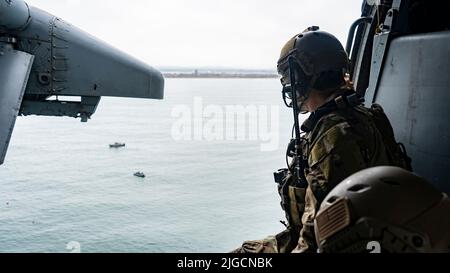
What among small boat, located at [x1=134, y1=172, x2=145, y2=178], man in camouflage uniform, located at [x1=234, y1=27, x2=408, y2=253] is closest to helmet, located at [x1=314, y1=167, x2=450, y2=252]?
man in camouflage uniform, located at [x1=234, y1=27, x2=408, y2=253]

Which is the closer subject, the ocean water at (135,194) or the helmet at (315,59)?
the helmet at (315,59)

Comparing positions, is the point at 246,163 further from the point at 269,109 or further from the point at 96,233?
the point at 269,109

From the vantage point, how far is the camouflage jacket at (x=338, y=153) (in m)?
1.76

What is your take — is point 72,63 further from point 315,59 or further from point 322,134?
point 322,134

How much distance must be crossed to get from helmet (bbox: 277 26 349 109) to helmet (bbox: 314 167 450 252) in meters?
0.97

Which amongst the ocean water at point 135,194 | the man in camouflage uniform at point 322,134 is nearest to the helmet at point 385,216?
the man in camouflage uniform at point 322,134

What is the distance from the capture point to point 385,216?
47.4 inches

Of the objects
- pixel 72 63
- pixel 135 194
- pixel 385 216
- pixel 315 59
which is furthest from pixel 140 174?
pixel 385 216

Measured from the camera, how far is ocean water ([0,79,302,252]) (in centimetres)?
2464

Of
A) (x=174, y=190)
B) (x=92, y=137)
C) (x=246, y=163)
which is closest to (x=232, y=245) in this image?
(x=174, y=190)

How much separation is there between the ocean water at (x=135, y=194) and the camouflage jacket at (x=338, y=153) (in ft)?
67.1

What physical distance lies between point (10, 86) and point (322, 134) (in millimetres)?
3724

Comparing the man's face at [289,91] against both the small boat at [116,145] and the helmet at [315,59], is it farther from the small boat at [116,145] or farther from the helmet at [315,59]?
the small boat at [116,145]

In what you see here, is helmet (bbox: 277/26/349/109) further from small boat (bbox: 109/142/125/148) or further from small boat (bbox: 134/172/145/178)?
small boat (bbox: 109/142/125/148)
